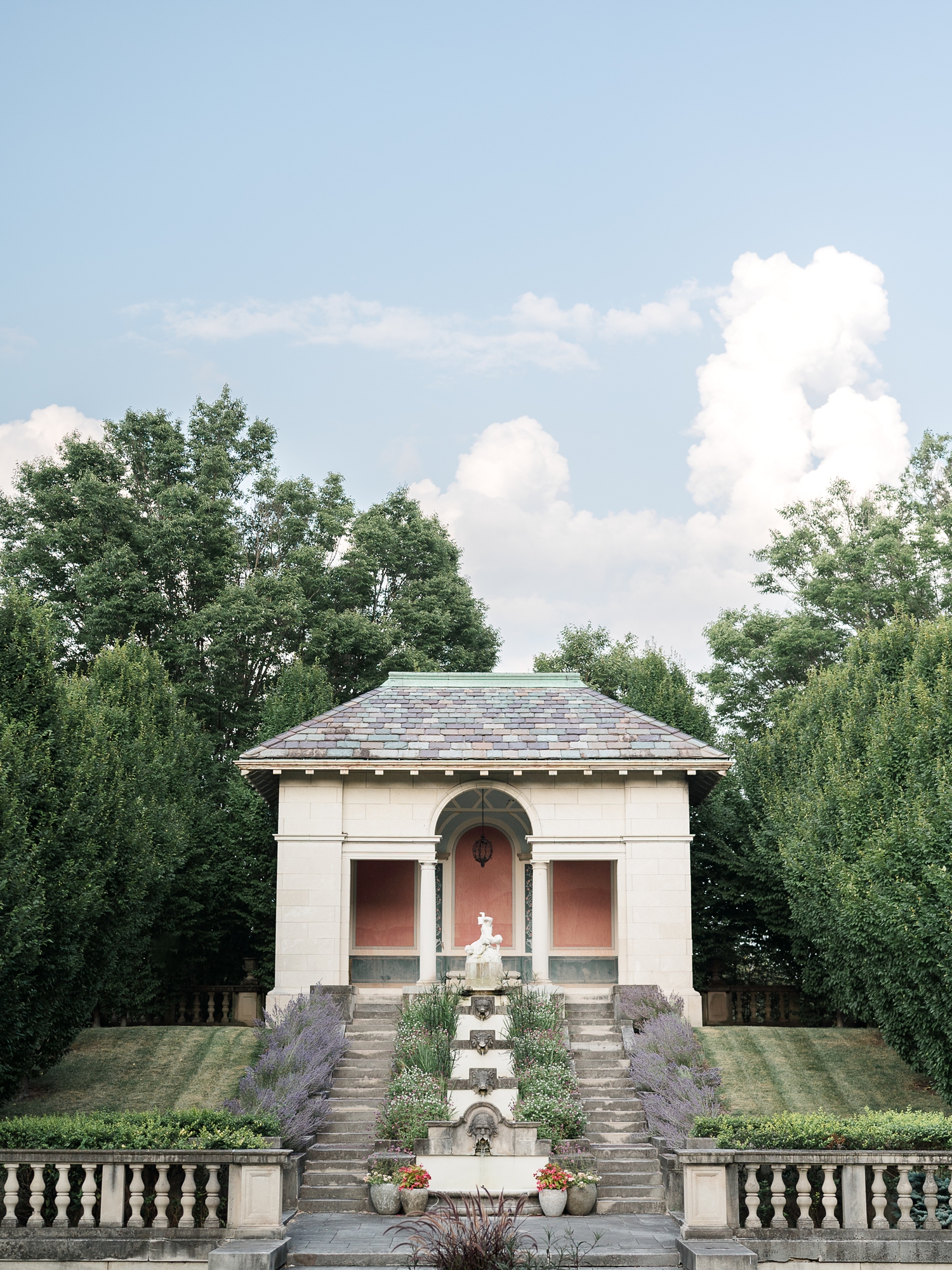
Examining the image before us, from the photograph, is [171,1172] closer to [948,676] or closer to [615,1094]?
[615,1094]

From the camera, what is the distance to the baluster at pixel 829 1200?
1326 centimetres

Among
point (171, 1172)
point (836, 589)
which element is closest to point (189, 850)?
point (171, 1172)

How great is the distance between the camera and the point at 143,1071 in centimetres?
2166

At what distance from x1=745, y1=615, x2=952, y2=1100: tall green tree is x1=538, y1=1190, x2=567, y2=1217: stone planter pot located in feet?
22.0

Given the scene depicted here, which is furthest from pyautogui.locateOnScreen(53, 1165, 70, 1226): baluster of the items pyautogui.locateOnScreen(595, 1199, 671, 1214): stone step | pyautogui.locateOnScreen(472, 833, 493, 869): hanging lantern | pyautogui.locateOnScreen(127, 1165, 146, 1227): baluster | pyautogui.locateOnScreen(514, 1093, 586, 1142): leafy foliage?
pyautogui.locateOnScreen(472, 833, 493, 869): hanging lantern

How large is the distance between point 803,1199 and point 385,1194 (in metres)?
5.79

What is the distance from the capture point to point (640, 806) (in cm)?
2394

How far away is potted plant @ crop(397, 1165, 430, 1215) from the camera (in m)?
15.5

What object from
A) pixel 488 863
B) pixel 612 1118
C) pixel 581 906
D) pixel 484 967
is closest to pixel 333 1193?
pixel 612 1118

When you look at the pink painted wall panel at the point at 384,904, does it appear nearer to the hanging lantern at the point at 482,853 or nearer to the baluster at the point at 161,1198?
the hanging lantern at the point at 482,853

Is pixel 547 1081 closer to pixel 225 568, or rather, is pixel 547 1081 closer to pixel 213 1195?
pixel 213 1195

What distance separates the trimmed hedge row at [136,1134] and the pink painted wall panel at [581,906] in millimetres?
12948

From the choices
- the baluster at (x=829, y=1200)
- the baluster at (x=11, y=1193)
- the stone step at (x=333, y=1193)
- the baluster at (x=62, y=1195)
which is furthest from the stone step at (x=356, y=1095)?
the baluster at (x=829, y=1200)

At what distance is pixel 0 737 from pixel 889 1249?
13886mm
